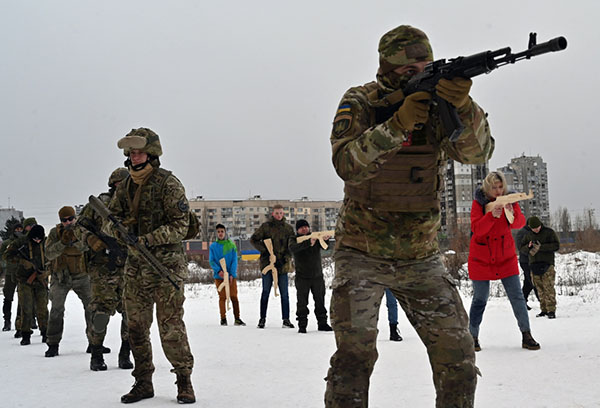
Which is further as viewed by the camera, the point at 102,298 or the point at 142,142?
the point at 102,298

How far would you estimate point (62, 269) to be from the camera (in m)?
8.25

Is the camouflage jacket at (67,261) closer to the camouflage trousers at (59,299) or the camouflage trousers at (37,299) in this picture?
the camouflage trousers at (59,299)

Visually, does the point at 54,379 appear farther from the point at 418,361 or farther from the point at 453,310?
the point at 453,310

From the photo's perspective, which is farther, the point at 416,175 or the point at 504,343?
the point at 504,343

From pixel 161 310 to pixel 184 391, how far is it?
681 mm

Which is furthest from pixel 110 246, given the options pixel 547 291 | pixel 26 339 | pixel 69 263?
pixel 547 291

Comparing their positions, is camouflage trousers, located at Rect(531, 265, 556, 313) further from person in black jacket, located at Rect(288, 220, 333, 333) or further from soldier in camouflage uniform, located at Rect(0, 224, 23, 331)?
soldier in camouflage uniform, located at Rect(0, 224, 23, 331)

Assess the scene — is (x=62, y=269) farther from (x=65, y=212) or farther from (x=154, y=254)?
(x=154, y=254)

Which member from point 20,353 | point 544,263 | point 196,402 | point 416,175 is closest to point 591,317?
point 544,263

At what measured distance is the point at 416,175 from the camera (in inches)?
119

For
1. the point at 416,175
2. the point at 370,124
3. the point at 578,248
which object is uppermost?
the point at 370,124

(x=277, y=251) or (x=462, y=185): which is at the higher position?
(x=462, y=185)

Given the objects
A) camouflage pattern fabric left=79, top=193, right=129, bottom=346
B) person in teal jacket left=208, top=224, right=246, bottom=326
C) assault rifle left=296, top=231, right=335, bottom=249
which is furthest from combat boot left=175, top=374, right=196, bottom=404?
person in teal jacket left=208, top=224, right=246, bottom=326

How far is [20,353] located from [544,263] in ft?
27.7
